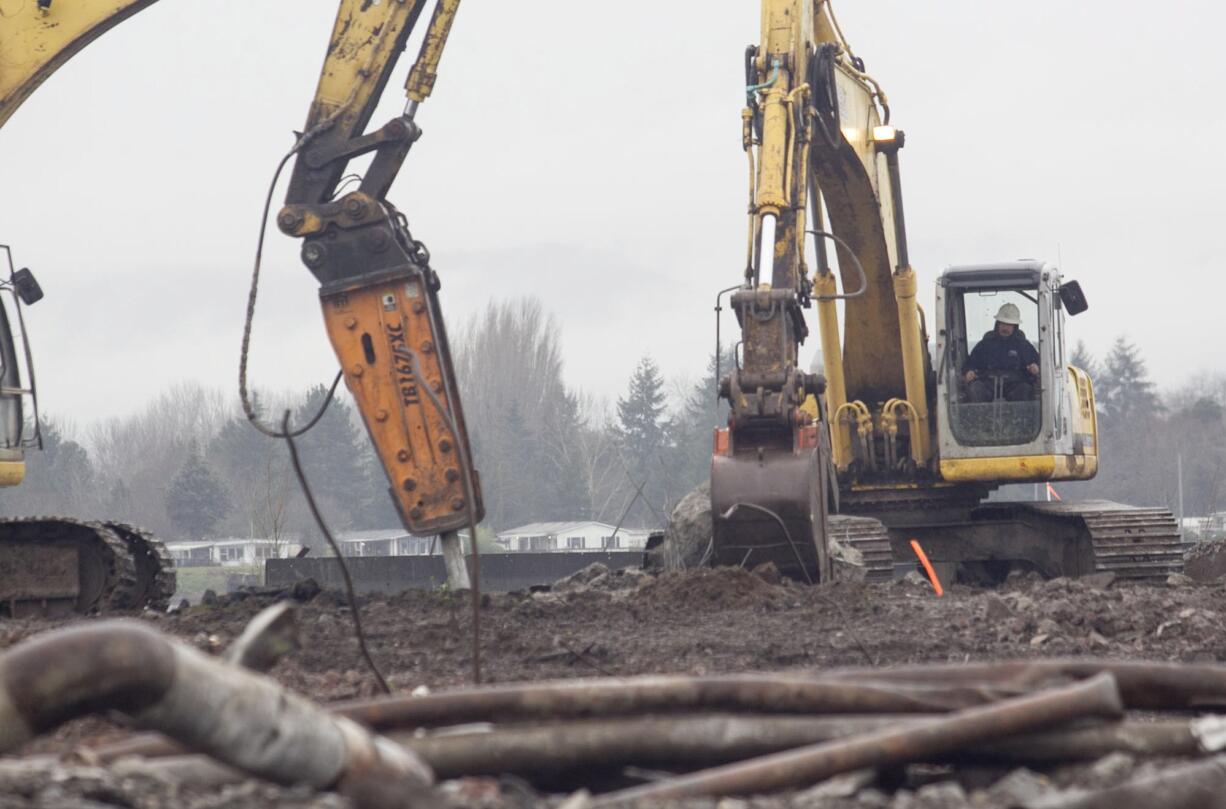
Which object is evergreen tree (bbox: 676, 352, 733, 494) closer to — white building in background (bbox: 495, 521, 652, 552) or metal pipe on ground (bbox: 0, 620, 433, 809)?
white building in background (bbox: 495, 521, 652, 552)

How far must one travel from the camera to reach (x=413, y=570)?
20.2m

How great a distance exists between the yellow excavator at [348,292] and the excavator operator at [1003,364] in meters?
6.41

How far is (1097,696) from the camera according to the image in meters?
4.12

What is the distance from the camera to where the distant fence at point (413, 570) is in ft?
65.0

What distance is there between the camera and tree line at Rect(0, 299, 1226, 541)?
2293 inches

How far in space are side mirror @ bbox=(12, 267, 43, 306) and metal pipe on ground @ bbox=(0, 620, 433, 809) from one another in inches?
388

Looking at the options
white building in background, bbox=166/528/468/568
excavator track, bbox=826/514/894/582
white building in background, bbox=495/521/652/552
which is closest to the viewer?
excavator track, bbox=826/514/894/582

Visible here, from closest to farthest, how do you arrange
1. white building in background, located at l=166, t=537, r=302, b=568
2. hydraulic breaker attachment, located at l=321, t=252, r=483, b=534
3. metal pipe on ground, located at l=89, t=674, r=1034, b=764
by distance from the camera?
metal pipe on ground, located at l=89, t=674, r=1034, b=764 < hydraulic breaker attachment, located at l=321, t=252, r=483, b=534 < white building in background, located at l=166, t=537, r=302, b=568

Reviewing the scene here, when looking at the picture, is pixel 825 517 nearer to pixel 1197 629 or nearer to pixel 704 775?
pixel 1197 629

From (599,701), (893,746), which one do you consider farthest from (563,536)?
(893,746)

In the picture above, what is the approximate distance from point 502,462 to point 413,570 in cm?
3990

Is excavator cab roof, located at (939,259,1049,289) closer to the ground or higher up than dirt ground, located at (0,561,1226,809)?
higher up

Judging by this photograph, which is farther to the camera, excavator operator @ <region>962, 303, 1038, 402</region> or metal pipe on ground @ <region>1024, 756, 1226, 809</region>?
excavator operator @ <region>962, 303, 1038, 402</region>

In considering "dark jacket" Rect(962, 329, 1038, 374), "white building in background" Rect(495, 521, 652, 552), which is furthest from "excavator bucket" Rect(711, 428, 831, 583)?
"white building in background" Rect(495, 521, 652, 552)
